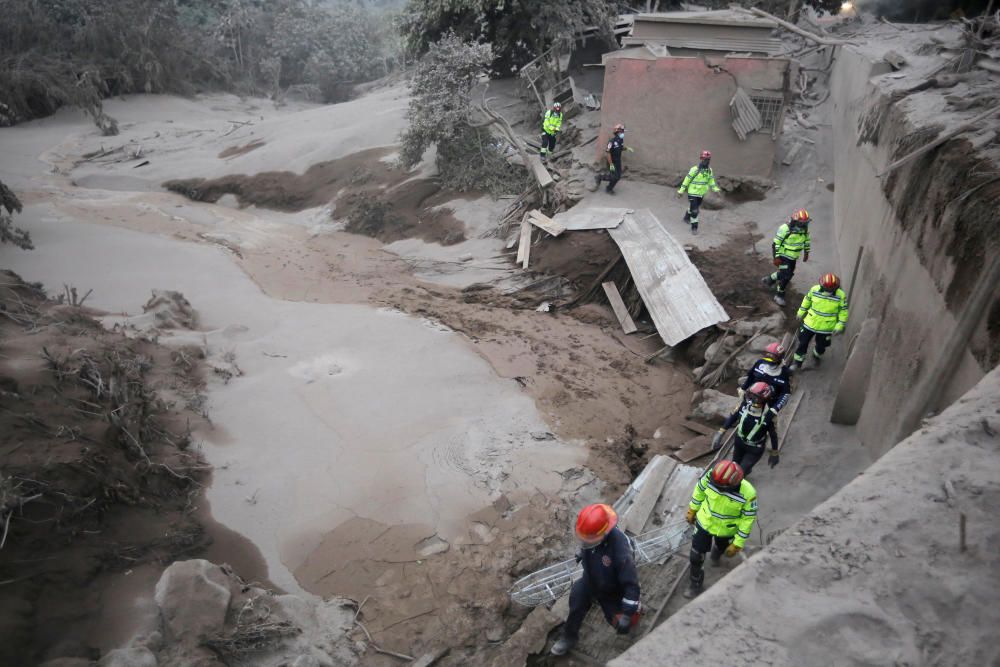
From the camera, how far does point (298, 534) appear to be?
6.61m

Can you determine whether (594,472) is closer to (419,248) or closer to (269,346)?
(269,346)

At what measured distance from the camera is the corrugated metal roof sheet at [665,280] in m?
10.4

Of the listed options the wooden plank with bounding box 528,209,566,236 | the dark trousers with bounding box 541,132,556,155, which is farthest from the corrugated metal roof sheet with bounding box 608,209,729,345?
the dark trousers with bounding box 541,132,556,155

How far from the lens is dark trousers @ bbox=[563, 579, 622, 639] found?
4.86m

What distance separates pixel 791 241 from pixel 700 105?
584 cm

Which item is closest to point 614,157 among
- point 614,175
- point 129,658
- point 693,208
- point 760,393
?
point 614,175

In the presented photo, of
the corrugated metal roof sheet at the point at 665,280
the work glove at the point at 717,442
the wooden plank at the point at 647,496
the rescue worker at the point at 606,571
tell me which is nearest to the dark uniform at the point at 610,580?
the rescue worker at the point at 606,571

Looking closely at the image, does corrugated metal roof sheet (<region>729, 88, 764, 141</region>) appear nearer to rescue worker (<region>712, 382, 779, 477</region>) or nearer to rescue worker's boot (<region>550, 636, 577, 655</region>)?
rescue worker (<region>712, 382, 779, 477</region>)

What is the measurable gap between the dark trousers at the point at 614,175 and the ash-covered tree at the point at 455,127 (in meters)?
2.91

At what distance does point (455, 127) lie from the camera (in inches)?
653

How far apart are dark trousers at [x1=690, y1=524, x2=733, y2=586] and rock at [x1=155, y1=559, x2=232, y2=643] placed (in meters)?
4.09

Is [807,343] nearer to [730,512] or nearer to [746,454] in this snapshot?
[746,454]

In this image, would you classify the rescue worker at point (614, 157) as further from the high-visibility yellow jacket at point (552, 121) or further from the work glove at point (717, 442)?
the work glove at point (717, 442)

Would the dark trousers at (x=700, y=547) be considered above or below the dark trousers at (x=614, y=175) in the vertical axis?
below
